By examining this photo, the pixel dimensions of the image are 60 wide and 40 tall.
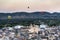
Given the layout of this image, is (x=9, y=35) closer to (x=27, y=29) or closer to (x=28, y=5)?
(x=27, y=29)

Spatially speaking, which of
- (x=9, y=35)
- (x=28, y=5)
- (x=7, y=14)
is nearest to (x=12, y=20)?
(x=7, y=14)

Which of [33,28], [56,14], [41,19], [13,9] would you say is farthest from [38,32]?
[13,9]

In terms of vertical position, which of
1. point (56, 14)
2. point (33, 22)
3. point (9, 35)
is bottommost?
point (9, 35)

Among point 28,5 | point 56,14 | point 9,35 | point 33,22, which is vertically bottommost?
point 9,35

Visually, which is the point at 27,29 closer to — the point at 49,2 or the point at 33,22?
the point at 33,22

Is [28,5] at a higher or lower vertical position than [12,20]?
higher

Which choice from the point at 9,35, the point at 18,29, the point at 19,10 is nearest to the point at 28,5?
the point at 19,10

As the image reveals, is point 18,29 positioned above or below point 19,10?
below
